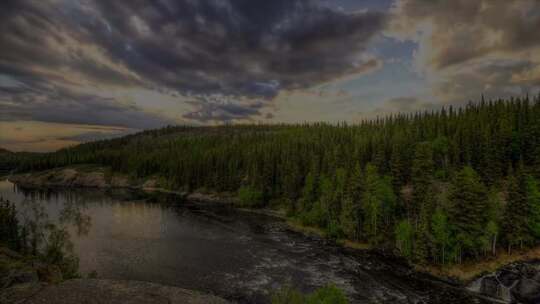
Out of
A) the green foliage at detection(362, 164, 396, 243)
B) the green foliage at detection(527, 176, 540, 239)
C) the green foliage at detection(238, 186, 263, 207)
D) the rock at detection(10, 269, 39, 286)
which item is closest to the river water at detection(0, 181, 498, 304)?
the green foliage at detection(362, 164, 396, 243)

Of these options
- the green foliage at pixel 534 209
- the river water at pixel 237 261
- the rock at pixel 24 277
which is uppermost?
the green foliage at pixel 534 209

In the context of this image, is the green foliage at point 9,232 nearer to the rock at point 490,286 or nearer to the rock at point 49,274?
the rock at point 49,274

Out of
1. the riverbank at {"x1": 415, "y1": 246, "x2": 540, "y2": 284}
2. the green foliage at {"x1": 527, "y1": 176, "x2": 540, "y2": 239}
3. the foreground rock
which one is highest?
the green foliage at {"x1": 527, "y1": 176, "x2": 540, "y2": 239}

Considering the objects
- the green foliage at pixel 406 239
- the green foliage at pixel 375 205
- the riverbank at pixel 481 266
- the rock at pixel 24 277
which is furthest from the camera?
the green foliage at pixel 375 205

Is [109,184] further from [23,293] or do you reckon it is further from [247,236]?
[23,293]

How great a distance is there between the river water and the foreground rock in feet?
18.1

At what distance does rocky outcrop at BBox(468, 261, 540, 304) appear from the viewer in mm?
43156

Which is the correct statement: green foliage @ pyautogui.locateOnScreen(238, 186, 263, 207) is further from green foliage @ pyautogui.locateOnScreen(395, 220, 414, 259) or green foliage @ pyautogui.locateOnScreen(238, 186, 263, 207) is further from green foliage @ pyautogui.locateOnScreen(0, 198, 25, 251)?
green foliage @ pyautogui.locateOnScreen(0, 198, 25, 251)

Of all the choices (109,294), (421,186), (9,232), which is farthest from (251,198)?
(109,294)

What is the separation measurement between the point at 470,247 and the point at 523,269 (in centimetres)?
737

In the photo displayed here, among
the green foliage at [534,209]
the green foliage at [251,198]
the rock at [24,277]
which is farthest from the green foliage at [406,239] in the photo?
→ the green foliage at [251,198]

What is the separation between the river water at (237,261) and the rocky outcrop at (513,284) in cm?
323

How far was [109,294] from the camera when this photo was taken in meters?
35.7

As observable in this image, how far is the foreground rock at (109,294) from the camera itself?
3253cm
